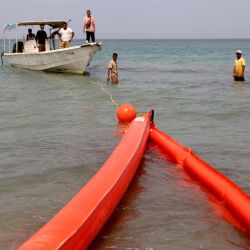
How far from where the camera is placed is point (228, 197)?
430cm

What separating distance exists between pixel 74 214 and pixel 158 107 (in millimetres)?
7707

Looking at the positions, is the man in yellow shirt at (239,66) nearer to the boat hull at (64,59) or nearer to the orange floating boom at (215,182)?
the boat hull at (64,59)

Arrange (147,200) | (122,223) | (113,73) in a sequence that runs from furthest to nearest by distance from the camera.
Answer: (113,73), (147,200), (122,223)

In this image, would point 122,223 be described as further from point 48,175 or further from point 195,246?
point 48,175

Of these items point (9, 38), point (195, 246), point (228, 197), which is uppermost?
point (9, 38)

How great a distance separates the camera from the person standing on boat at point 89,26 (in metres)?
16.8

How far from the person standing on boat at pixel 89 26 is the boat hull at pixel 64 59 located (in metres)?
0.42

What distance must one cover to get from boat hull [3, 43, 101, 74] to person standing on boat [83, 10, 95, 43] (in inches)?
16.6

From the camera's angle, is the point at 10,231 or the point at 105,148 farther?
the point at 105,148

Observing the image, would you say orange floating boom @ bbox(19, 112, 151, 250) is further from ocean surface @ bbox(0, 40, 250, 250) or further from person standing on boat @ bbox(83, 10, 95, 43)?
person standing on boat @ bbox(83, 10, 95, 43)

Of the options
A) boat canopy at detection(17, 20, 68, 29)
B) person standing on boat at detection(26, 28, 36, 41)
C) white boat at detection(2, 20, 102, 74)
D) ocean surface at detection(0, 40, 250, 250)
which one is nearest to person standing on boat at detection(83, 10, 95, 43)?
white boat at detection(2, 20, 102, 74)

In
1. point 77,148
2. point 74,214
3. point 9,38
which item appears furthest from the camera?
point 9,38

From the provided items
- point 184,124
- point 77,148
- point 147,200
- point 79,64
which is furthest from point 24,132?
point 79,64

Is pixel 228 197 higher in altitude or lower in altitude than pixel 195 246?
higher
